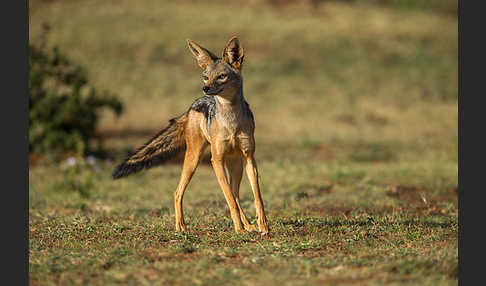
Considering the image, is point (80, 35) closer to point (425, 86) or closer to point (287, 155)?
point (425, 86)

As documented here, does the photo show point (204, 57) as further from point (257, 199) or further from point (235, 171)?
point (257, 199)

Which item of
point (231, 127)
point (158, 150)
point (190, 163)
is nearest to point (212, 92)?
point (231, 127)

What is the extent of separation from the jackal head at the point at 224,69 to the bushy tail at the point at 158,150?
1.35 meters

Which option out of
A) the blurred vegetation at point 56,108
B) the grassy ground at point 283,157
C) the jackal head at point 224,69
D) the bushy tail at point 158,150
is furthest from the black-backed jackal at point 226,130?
the blurred vegetation at point 56,108

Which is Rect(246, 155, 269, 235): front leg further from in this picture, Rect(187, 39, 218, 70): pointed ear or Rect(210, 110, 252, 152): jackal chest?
Rect(187, 39, 218, 70): pointed ear

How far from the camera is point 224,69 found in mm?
7172

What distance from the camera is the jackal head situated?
7.07 m

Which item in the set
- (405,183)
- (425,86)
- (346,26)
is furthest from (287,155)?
(346,26)

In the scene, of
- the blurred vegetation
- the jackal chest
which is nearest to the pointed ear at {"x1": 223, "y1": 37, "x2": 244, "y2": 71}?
the jackal chest

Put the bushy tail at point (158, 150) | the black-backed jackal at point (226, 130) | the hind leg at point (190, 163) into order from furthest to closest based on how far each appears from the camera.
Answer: the bushy tail at point (158, 150) < the hind leg at point (190, 163) < the black-backed jackal at point (226, 130)

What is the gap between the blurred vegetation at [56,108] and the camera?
16.9m

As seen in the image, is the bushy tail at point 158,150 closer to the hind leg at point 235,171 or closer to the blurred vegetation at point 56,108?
the hind leg at point 235,171

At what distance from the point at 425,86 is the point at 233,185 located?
2593 centimetres

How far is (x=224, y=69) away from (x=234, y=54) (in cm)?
31
